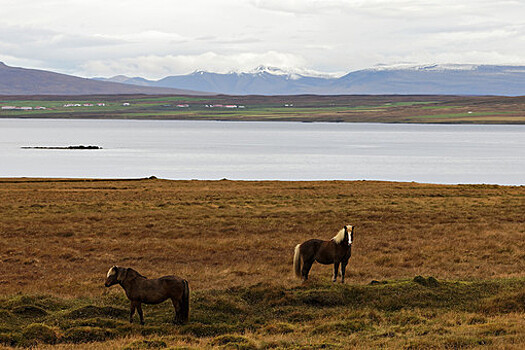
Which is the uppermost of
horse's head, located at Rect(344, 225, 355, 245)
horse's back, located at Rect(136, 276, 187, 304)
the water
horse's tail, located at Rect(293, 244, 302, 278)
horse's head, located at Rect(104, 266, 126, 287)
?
horse's head, located at Rect(344, 225, 355, 245)

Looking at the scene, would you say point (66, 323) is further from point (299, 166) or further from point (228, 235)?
point (299, 166)

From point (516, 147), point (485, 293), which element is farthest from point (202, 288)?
point (516, 147)

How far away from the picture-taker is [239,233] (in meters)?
32.5

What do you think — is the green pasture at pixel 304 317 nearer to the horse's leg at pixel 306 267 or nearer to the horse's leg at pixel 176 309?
the horse's leg at pixel 176 309

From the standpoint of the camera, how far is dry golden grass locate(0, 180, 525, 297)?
2381 cm

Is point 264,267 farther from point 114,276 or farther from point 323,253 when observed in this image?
point 114,276

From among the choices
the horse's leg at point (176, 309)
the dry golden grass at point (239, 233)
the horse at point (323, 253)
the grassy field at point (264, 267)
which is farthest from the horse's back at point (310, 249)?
the horse's leg at point (176, 309)

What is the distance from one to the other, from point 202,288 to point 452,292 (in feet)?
24.9

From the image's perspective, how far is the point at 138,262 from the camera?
85.0 feet

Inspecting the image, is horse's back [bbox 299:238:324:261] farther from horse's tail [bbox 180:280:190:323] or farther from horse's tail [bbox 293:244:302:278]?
horse's tail [bbox 180:280:190:323]

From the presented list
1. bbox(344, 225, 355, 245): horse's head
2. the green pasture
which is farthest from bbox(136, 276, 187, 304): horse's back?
bbox(344, 225, 355, 245): horse's head

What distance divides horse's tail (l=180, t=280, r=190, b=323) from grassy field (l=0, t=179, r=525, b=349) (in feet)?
0.65

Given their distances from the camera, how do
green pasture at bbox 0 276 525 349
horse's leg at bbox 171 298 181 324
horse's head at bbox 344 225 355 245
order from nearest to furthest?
green pasture at bbox 0 276 525 349, horse's leg at bbox 171 298 181 324, horse's head at bbox 344 225 355 245

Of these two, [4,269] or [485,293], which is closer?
[485,293]
